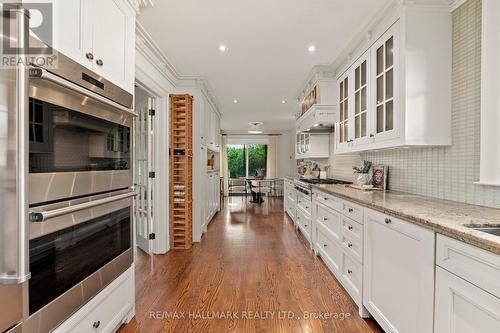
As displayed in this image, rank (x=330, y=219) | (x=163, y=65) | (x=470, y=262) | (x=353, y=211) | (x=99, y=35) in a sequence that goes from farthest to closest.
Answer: (x=163, y=65)
(x=330, y=219)
(x=353, y=211)
(x=99, y=35)
(x=470, y=262)

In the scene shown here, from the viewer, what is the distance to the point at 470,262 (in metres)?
1.06

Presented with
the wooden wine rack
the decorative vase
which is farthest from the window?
the decorative vase

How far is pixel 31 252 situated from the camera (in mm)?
1069

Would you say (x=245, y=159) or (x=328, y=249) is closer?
(x=328, y=249)

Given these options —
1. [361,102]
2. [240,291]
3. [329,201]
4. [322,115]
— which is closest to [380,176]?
[329,201]

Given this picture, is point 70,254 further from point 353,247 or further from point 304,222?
point 304,222

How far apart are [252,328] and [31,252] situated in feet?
4.79

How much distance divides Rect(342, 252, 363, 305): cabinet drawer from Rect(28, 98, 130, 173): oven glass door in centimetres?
193

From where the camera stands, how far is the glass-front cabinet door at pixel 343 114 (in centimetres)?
325

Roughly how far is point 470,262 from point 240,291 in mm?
1840

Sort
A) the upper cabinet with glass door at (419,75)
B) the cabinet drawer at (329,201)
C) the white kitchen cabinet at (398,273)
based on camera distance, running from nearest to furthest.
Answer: the white kitchen cabinet at (398,273) → the upper cabinet with glass door at (419,75) → the cabinet drawer at (329,201)

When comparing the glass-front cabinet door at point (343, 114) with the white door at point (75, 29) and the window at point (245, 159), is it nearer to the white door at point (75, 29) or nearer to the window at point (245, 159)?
the white door at point (75, 29)

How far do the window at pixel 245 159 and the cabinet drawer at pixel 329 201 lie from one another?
7.68 metres

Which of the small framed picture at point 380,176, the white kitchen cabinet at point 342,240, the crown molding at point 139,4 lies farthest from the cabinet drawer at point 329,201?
the crown molding at point 139,4
